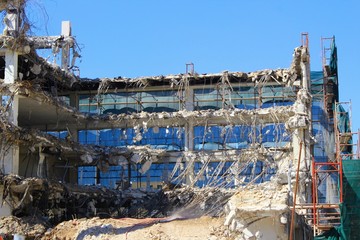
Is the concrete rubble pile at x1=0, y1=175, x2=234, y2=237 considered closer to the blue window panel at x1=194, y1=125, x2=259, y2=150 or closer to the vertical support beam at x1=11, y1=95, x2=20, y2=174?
the vertical support beam at x1=11, y1=95, x2=20, y2=174

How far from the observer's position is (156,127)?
43969 mm

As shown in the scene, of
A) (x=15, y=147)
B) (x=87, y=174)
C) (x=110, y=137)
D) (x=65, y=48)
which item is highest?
(x=65, y=48)

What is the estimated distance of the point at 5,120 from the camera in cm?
3581

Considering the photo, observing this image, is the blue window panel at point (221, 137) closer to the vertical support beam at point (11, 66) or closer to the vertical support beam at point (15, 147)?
the vertical support beam at point (15, 147)

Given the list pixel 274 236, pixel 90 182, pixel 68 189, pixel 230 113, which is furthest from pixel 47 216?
pixel 274 236

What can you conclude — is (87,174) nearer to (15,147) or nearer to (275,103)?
(15,147)

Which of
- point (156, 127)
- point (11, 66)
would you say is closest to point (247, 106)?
point (156, 127)

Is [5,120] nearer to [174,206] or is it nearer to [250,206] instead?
[174,206]

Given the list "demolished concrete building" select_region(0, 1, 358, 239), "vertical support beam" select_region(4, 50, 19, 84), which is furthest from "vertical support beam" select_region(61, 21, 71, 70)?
"vertical support beam" select_region(4, 50, 19, 84)

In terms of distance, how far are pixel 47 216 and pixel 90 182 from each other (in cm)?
837

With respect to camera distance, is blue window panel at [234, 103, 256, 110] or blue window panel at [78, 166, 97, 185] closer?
blue window panel at [234, 103, 256, 110]

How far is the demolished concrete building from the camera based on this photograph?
126 feet

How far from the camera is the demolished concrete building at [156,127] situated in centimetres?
3850

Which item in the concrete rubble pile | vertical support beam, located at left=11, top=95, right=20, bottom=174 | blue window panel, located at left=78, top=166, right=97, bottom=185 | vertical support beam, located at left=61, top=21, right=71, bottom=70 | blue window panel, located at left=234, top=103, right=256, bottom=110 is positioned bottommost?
the concrete rubble pile
